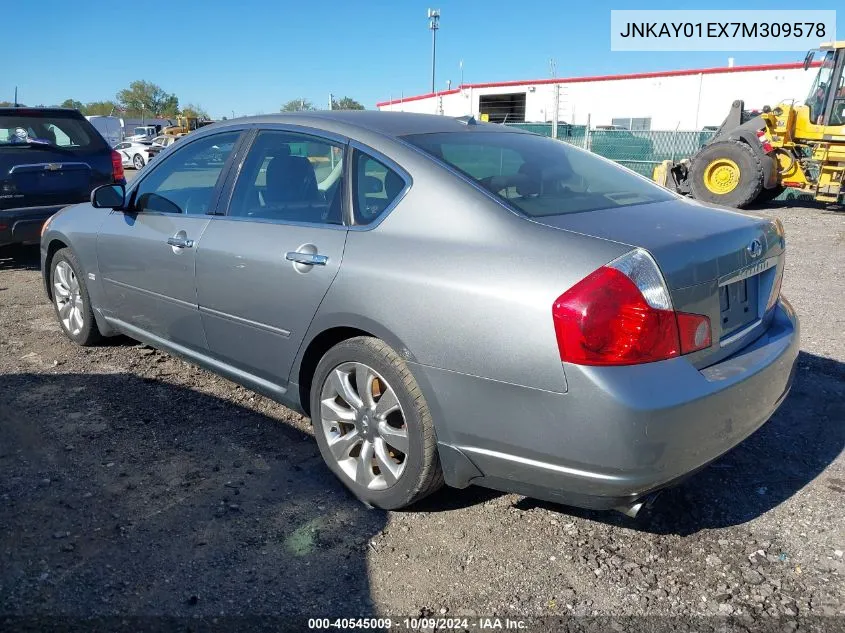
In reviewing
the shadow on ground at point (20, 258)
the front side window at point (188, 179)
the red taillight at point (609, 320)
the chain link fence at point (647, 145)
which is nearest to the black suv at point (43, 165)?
the shadow on ground at point (20, 258)

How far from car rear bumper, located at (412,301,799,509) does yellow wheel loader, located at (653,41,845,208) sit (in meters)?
11.9

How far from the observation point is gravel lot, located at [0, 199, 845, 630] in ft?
7.93

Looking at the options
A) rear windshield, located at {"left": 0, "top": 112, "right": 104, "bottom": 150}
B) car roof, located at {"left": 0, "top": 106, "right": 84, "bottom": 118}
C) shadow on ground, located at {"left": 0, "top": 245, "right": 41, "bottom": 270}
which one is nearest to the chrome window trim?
rear windshield, located at {"left": 0, "top": 112, "right": 104, "bottom": 150}

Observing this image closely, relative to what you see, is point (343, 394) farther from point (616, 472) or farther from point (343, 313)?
point (616, 472)

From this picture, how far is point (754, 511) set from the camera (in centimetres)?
297

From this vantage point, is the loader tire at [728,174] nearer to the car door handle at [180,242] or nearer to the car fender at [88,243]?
the car fender at [88,243]

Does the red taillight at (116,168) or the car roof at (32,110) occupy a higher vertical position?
the car roof at (32,110)

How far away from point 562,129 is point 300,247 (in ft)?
58.7

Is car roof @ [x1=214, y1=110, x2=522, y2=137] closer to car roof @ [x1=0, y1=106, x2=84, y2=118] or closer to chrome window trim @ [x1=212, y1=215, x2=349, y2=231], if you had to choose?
chrome window trim @ [x1=212, y1=215, x2=349, y2=231]

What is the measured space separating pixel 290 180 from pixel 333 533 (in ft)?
5.52

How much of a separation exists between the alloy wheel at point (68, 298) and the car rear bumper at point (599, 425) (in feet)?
11.0

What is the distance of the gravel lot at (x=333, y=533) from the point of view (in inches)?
95.1

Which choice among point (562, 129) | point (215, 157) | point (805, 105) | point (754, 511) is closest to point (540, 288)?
point (754, 511)

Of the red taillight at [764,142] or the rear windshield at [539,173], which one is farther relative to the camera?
the red taillight at [764,142]
